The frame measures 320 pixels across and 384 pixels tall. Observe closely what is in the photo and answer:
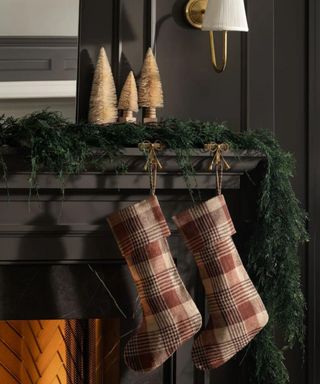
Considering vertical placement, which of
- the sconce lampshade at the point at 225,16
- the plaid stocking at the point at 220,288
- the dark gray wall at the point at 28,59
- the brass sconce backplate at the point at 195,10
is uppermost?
the brass sconce backplate at the point at 195,10

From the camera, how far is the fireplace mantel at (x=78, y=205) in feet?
5.60

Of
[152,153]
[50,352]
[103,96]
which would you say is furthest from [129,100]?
[50,352]

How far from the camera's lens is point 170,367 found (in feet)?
6.06

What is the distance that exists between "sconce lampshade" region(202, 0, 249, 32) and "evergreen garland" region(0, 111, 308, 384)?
249 millimetres

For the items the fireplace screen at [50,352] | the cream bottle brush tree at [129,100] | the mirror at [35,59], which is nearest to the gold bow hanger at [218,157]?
the cream bottle brush tree at [129,100]

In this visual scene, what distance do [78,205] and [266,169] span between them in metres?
0.50

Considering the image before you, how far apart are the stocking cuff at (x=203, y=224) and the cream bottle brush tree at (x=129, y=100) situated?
0.30 metres

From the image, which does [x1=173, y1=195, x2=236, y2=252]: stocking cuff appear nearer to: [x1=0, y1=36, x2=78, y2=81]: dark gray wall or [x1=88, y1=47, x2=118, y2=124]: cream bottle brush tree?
[x1=88, y1=47, x2=118, y2=124]: cream bottle brush tree

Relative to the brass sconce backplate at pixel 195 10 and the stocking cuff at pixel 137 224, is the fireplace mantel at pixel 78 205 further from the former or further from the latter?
the brass sconce backplate at pixel 195 10

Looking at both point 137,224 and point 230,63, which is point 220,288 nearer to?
point 137,224

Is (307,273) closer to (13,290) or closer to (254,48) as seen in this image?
(254,48)

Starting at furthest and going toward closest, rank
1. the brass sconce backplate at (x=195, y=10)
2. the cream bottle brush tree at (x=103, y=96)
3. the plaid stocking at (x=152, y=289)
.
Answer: the brass sconce backplate at (x=195, y=10), the cream bottle brush tree at (x=103, y=96), the plaid stocking at (x=152, y=289)

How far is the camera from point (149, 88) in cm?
182

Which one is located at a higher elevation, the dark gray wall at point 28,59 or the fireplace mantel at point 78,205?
the dark gray wall at point 28,59
